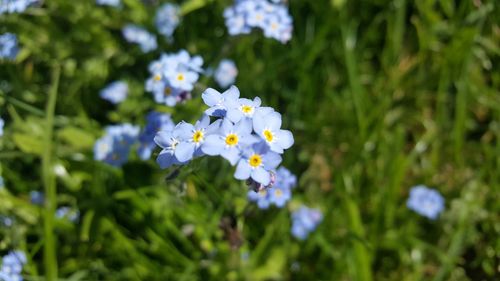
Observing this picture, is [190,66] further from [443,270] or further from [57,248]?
[443,270]

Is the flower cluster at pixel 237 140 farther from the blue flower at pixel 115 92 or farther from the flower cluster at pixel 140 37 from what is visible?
the flower cluster at pixel 140 37

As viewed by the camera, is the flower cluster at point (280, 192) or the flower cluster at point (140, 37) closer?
the flower cluster at point (280, 192)

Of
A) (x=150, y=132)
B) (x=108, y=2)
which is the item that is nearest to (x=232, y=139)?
(x=150, y=132)

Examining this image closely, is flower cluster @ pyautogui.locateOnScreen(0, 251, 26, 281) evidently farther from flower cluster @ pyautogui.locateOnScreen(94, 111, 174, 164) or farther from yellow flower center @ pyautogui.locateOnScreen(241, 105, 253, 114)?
yellow flower center @ pyautogui.locateOnScreen(241, 105, 253, 114)

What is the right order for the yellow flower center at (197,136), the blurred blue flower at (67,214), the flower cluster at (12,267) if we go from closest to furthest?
1. the yellow flower center at (197,136)
2. the flower cluster at (12,267)
3. the blurred blue flower at (67,214)

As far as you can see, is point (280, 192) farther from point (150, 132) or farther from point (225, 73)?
point (225, 73)

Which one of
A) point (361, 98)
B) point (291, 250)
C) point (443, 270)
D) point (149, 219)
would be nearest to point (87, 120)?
point (149, 219)

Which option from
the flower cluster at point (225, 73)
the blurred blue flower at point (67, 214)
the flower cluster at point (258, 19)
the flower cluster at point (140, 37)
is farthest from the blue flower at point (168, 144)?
the flower cluster at point (140, 37)

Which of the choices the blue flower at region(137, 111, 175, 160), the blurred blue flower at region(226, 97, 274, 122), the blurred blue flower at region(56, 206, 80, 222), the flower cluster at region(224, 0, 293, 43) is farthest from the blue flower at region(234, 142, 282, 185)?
the blurred blue flower at region(56, 206, 80, 222)
